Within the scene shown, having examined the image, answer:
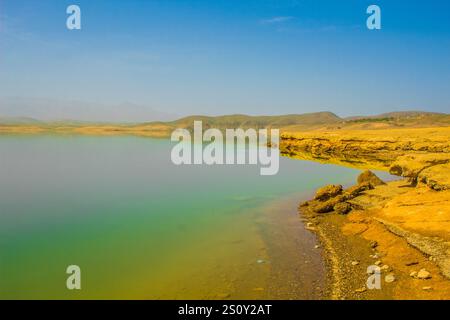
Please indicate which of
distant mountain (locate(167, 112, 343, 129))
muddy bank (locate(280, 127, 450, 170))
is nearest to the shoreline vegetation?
muddy bank (locate(280, 127, 450, 170))

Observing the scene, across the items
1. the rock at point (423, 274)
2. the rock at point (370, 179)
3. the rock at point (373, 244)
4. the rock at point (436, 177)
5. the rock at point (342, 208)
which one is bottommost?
the rock at point (373, 244)

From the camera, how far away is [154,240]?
13.0m

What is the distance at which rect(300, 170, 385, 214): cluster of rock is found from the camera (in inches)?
659

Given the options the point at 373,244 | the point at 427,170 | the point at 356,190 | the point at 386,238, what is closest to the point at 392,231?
the point at 386,238

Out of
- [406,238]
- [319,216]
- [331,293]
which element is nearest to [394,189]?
[319,216]

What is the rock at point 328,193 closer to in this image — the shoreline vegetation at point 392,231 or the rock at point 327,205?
the shoreline vegetation at point 392,231

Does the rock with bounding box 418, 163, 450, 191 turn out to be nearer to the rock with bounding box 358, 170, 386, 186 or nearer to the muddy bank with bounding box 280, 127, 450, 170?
the rock with bounding box 358, 170, 386, 186

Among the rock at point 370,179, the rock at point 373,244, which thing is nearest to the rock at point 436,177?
the rock at point 370,179

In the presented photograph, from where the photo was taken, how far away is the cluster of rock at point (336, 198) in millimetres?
16734

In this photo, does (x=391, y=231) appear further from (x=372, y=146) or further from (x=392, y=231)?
(x=372, y=146)

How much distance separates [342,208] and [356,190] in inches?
120

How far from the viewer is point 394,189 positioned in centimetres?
1864
